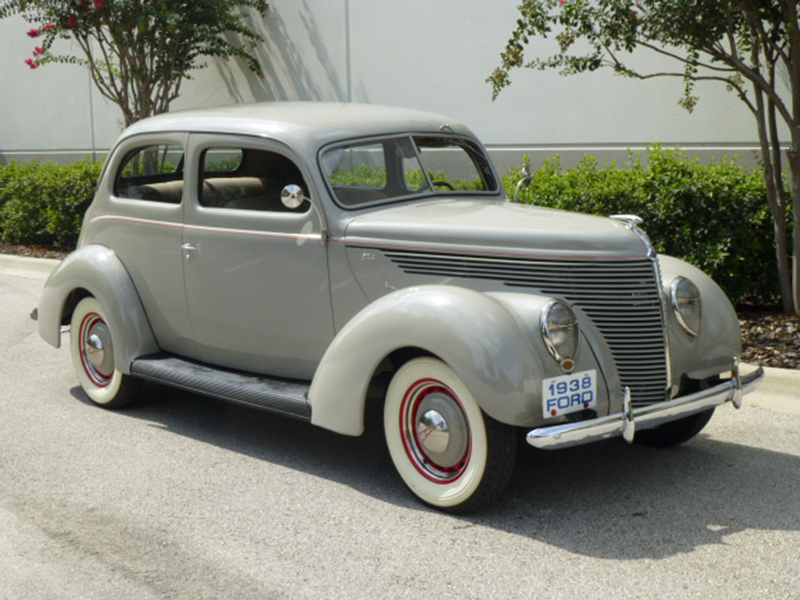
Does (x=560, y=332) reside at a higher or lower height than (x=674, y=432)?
higher

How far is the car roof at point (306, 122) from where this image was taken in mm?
5598

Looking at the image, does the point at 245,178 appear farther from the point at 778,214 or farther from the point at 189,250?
the point at 778,214

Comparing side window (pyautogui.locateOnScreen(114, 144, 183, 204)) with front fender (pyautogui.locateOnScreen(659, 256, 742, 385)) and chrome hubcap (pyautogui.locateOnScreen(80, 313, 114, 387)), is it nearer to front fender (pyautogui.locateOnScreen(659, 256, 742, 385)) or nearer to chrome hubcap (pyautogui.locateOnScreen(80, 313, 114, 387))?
chrome hubcap (pyautogui.locateOnScreen(80, 313, 114, 387))

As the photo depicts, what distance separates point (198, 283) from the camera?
234 inches

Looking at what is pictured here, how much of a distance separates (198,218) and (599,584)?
3.15 metres

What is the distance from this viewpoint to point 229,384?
5.58 metres

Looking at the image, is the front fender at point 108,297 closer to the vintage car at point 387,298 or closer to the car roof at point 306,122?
the vintage car at point 387,298

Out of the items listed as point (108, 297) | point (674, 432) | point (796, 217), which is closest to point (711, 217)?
point (796, 217)

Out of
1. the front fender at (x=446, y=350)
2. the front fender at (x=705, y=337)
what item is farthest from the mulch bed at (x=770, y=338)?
the front fender at (x=446, y=350)

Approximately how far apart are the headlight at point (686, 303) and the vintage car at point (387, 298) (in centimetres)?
2

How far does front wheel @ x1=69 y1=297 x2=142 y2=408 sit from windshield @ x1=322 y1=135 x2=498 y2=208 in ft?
6.08

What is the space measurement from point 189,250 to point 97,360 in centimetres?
112

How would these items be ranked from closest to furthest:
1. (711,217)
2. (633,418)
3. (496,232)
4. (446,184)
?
(633,418), (496,232), (446,184), (711,217)

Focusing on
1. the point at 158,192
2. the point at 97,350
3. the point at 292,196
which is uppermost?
the point at 158,192
